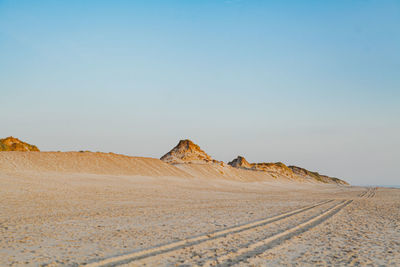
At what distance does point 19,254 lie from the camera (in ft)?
23.1

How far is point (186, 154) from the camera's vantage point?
352 ft

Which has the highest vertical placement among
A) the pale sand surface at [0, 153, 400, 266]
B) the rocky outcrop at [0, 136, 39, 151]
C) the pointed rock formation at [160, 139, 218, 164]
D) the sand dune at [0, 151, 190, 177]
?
the pointed rock formation at [160, 139, 218, 164]

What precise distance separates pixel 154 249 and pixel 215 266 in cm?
199

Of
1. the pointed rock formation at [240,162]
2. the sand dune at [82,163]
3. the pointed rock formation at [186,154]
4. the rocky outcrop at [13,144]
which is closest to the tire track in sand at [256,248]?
the sand dune at [82,163]

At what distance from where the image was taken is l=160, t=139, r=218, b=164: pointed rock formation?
105m

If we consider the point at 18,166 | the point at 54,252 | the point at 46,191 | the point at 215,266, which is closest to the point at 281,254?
the point at 215,266

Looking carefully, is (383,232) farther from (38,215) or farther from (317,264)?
(38,215)

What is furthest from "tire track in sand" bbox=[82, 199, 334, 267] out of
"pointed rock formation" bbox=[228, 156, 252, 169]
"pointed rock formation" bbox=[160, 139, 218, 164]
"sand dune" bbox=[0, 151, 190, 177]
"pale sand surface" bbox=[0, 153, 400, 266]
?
"pointed rock formation" bbox=[228, 156, 252, 169]

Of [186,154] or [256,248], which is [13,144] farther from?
[256,248]

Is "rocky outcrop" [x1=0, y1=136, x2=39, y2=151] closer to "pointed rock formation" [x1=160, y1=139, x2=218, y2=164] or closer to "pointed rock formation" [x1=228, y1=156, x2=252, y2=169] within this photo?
"pointed rock formation" [x1=160, y1=139, x2=218, y2=164]

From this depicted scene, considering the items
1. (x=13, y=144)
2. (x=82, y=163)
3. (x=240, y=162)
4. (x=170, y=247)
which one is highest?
(x=240, y=162)

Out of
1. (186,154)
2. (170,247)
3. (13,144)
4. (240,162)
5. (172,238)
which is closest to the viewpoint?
(170,247)

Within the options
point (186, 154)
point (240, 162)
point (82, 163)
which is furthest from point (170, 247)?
point (240, 162)

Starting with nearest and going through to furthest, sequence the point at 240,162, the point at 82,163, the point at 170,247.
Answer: the point at 170,247, the point at 82,163, the point at 240,162
